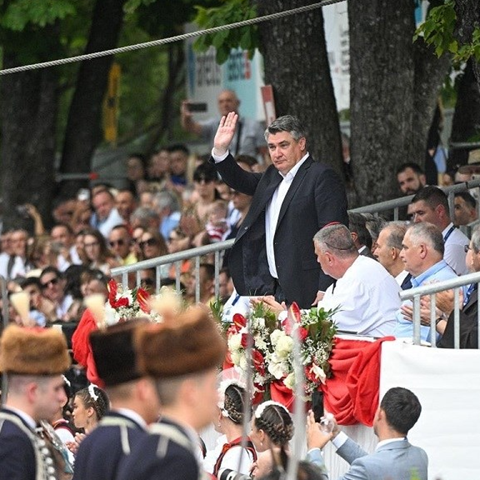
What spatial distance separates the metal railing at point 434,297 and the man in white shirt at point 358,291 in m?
0.56

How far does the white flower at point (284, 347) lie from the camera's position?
32.5ft

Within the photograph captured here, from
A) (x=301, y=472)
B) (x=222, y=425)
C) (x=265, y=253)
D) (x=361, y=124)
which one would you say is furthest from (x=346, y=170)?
(x=301, y=472)

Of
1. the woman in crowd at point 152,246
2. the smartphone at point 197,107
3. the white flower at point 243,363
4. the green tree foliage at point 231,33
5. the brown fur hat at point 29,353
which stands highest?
the green tree foliage at point 231,33

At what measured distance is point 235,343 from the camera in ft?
33.7

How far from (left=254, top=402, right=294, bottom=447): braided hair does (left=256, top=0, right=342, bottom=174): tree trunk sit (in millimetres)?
5156

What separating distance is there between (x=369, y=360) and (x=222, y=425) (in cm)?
94

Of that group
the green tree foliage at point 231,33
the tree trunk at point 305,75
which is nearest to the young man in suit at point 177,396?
the tree trunk at point 305,75

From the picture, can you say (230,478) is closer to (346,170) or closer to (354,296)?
(354,296)

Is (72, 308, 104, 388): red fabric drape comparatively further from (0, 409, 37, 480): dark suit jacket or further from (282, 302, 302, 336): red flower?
(0, 409, 37, 480): dark suit jacket

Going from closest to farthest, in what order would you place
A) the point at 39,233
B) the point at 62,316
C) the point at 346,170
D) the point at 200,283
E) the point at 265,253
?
the point at 265,253, the point at 200,283, the point at 346,170, the point at 62,316, the point at 39,233

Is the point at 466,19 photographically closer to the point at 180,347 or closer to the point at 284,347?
the point at 284,347

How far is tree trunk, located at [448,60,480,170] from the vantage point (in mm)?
15047

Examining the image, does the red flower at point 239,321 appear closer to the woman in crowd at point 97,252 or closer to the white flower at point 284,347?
the white flower at point 284,347

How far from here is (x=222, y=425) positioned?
9195 mm
